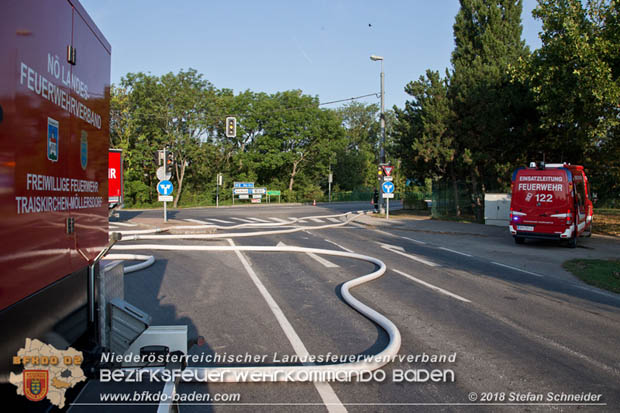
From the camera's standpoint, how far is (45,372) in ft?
8.45

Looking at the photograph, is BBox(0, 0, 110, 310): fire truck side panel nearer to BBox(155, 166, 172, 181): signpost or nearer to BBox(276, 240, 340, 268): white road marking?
BBox(276, 240, 340, 268): white road marking

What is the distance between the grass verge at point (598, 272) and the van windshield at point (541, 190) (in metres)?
3.23

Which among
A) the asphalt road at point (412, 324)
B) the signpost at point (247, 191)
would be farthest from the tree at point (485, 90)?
the signpost at point (247, 191)

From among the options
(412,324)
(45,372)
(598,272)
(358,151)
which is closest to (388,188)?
(598,272)

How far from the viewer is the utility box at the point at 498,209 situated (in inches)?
886

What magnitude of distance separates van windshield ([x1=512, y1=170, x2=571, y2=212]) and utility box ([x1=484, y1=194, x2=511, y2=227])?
6855 mm

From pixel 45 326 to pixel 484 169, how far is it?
28.0 meters

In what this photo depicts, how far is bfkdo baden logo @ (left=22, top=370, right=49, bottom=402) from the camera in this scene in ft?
8.00

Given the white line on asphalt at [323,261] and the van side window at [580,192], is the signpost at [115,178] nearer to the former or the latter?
the white line on asphalt at [323,261]

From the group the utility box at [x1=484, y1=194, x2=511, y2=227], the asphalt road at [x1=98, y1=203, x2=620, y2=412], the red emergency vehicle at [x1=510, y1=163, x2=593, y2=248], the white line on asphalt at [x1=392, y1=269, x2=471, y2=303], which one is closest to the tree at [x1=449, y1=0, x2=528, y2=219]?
the utility box at [x1=484, y1=194, x2=511, y2=227]

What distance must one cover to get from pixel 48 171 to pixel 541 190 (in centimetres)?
1594

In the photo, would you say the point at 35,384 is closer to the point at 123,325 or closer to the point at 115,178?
the point at 123,325

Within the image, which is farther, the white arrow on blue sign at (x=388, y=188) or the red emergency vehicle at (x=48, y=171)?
the white arrow on blue sign at (x=388, y=188)

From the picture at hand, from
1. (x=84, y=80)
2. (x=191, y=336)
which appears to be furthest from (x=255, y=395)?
(x=84, y=80)
